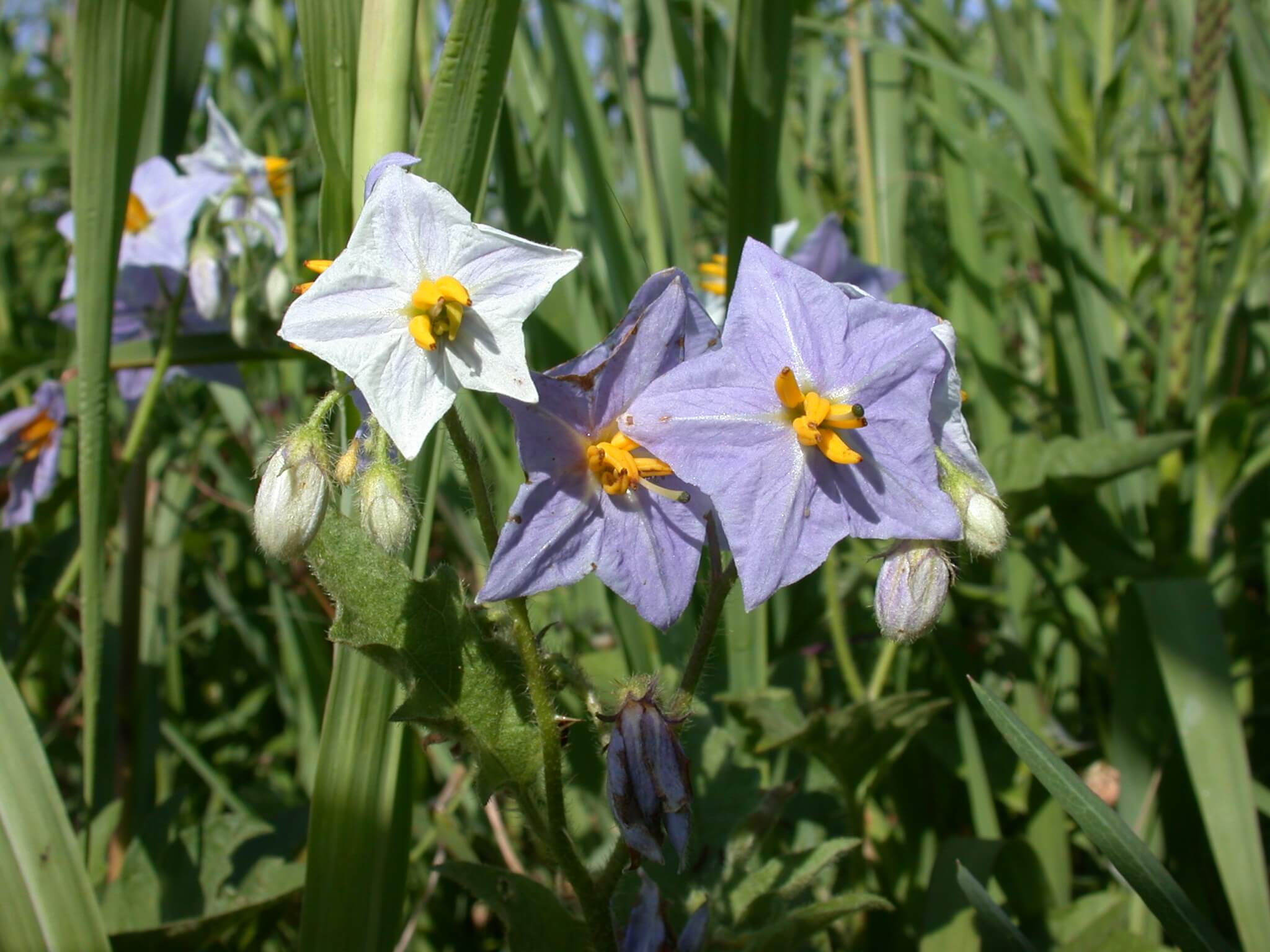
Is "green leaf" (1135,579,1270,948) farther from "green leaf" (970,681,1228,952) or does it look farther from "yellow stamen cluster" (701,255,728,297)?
"yellow stamen cluster" (701,255,728,297)

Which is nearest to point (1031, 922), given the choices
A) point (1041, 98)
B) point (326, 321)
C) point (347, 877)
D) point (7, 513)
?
point (347, 877)

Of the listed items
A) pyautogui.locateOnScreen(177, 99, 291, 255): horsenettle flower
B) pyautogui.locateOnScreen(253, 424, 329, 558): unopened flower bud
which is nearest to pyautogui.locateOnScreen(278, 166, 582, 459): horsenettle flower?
pyautogui.locateOnScreen(253, 424, 329, 558): unopened flower bud

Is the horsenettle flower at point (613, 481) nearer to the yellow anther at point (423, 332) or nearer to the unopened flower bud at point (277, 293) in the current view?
the yellow anther at point (423, 332)

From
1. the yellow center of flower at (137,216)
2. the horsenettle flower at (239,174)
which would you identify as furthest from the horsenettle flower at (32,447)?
the horsenettle flower at (239,174)

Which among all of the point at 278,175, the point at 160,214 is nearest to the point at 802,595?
the point at 278,175

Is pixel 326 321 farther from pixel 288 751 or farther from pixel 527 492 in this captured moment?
pixel 288 751

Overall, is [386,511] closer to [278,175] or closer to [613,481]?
[613,481]
